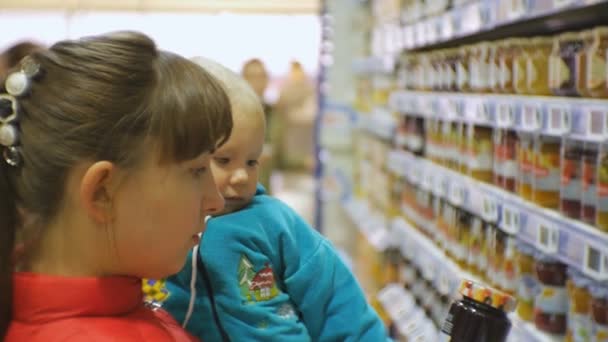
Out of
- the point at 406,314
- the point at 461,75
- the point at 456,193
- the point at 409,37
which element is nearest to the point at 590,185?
the point at 456,193

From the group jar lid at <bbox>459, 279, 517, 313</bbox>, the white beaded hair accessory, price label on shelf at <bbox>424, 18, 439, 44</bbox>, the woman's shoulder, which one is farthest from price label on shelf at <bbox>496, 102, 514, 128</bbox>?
the white beaded hair accessory

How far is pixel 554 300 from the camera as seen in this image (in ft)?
7.18

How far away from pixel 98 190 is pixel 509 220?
1432 millimetres

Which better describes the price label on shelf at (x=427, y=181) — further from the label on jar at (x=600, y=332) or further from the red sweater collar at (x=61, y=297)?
the red sweater collar at (x=61, y=297)

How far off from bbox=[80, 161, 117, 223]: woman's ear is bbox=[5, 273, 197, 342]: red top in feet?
0.32

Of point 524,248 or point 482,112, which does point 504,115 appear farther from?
point 524,248

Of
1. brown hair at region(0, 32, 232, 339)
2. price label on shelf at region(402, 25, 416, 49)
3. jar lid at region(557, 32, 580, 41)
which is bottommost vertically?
brown hair at region(0, 32, 232, 339)

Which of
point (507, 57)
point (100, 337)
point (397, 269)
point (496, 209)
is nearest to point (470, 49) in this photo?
point (507, 57)

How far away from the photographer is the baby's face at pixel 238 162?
163 cm

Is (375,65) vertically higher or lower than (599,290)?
higher

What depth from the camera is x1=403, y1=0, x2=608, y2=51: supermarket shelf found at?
2118 mm

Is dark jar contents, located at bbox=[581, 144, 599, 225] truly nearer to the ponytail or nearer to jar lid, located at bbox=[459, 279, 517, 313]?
jar lid, located at bbox=[459, 279, 517, 313]

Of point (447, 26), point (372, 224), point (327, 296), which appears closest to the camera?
point (327, 296)

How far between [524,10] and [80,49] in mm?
1293
